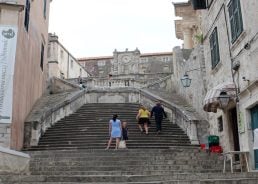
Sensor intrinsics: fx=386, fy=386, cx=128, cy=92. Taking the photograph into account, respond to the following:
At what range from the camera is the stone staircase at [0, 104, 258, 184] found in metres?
8.41

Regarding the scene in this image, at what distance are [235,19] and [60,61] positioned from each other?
1534 inches

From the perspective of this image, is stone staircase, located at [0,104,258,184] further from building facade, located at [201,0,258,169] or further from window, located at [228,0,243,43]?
window, located at [228,0,243,43]

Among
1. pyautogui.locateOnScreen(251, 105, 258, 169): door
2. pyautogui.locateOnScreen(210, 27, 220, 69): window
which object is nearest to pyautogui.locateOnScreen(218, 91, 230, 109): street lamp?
pyautogui.locateOnScreen(251, 105, 258, 169): door

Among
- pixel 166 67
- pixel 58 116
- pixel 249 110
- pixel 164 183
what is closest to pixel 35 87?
pixel 58 116

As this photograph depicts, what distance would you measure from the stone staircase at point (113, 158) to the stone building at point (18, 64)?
4.93ft

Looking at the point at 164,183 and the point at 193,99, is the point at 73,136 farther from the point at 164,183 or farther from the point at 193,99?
the point at 164,183

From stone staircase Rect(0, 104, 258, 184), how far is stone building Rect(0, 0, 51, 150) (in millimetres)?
1503

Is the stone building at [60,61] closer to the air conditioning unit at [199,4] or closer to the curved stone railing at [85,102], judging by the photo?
the curved stone railing at [85,102]

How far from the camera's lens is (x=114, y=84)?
3162cm

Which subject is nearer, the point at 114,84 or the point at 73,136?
the point at 73,136

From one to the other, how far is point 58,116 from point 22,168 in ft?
32.4

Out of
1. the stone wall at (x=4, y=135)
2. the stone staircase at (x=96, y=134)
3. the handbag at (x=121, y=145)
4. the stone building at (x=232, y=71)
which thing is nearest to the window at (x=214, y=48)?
the stone building at (x=232, y=71)

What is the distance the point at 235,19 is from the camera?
41.3 feet

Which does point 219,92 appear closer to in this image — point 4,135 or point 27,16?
point 4,135
